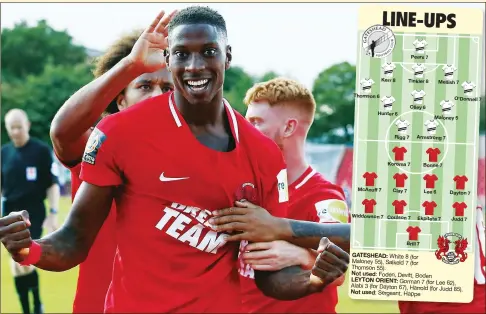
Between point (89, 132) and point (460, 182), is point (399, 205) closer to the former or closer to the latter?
point (460, 182)

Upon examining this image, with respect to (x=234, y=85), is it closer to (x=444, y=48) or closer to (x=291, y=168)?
(x=291, y=168)

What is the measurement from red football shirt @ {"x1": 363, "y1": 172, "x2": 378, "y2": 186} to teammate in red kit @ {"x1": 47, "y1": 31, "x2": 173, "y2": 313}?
71cm

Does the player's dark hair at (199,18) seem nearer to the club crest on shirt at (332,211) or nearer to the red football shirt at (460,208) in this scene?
the club crest on shirt at (332,211)

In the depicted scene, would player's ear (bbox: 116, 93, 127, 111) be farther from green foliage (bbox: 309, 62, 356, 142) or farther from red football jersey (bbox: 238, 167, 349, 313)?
green foliage (bbox: 309, 62, 356, 142)

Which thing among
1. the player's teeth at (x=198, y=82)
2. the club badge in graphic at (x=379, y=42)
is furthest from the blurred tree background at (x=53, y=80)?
the player's teeth at (x=198, y=82)

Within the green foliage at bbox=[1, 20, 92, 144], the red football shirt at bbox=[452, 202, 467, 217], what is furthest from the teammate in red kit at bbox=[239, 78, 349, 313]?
the green foliage at bbox=[1, 20, 92, 144]

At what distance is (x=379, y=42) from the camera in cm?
252

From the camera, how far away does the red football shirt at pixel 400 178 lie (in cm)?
252

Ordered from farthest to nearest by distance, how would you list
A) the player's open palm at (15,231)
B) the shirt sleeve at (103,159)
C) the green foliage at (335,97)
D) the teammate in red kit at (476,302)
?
the green foliage at (335,97) → the teammate in red kit at (476,302) → the shirt sleeve at (103,159) → the player's open palm at (15,231)

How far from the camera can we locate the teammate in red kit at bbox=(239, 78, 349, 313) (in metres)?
2.77

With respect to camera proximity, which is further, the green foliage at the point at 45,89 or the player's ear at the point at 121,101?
the green foliage at the point at 45,89

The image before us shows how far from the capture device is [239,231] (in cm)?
219

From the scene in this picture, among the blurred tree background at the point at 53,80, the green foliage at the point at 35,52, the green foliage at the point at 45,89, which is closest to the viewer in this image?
the blurred tree background at the point at 53,80

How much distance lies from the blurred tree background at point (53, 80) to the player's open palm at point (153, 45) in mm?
2033
